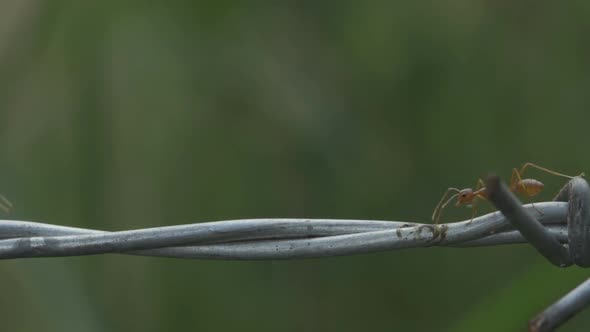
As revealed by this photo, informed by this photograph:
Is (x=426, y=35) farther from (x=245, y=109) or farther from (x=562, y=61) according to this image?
(x=245, y=109)

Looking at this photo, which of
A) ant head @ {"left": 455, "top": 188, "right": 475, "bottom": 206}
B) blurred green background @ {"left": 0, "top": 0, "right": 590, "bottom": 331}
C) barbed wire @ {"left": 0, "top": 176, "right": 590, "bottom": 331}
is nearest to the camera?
barbed wire @ {"left": 0, "top": 176, "right": 590, "bottom": 331}

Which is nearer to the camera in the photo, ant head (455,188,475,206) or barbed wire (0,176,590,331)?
barbed wire (0,176,590,331)

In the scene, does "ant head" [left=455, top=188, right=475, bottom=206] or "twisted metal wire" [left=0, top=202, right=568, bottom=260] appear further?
"ant head" [left=455, top=188, right=475, bottom=206]

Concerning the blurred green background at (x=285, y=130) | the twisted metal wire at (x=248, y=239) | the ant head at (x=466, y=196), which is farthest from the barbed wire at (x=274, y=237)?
the blurred green background at (x=285, y=130)

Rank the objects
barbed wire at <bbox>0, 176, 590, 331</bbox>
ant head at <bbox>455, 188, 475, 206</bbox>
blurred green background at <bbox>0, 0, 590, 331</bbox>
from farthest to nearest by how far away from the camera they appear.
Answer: blurred green background at <bbox>0, 0, 590, 331</bbox> < ant head at <bbox>455, 188, 475, 206</bbox> < barbed wire at <bbox>0, 176, 590, 331</bbox>

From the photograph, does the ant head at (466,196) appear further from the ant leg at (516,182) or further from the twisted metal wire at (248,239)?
the twisted metal wire at (248,239)

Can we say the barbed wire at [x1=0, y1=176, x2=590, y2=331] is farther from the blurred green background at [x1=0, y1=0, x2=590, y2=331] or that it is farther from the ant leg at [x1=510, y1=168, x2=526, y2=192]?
the blurred green background at [x1=0, y1=0, x2=590, y2=331]

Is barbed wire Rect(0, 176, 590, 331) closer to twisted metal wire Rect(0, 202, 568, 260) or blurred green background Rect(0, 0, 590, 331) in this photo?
twisted metal wire Rect(0, 202, 568, 260)

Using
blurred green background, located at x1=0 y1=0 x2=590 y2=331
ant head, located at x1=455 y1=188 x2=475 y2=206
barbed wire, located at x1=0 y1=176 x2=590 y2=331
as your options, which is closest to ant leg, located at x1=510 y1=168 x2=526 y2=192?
ant head, located at x1=455 y1=188 x2=475 y2=206
